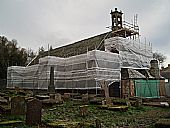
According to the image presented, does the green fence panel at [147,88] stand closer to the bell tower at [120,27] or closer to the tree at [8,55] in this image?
the bell tower at [120,27]

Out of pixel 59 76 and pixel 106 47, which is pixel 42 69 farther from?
pixel 106 47

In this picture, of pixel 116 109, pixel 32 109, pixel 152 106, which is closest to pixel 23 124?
pixel 32 109

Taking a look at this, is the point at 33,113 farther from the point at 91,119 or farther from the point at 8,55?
the point at 8,55

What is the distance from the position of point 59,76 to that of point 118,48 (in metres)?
9.31

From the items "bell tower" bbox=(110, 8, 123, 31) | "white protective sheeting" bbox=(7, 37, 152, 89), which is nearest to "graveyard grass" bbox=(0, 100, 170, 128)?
"white protective sheeting" bbox=(7, 37, 152, 89)

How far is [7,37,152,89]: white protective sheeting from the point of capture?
27.5 metres

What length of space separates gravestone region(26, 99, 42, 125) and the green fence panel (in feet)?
60.0

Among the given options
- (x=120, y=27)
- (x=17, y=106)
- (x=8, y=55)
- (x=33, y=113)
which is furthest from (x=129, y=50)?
(x=8, y=55)

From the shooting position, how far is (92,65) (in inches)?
1083

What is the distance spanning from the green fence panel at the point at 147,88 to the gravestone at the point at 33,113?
18.3 metres

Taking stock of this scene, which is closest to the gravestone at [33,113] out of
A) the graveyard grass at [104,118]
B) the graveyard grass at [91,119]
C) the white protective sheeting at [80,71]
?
the graveyard grass at [91,119]

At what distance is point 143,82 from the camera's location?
87.4 ft

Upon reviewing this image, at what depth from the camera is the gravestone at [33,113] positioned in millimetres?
8898

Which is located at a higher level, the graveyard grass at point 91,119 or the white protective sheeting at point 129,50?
the white protective sheeting at point 129,50
